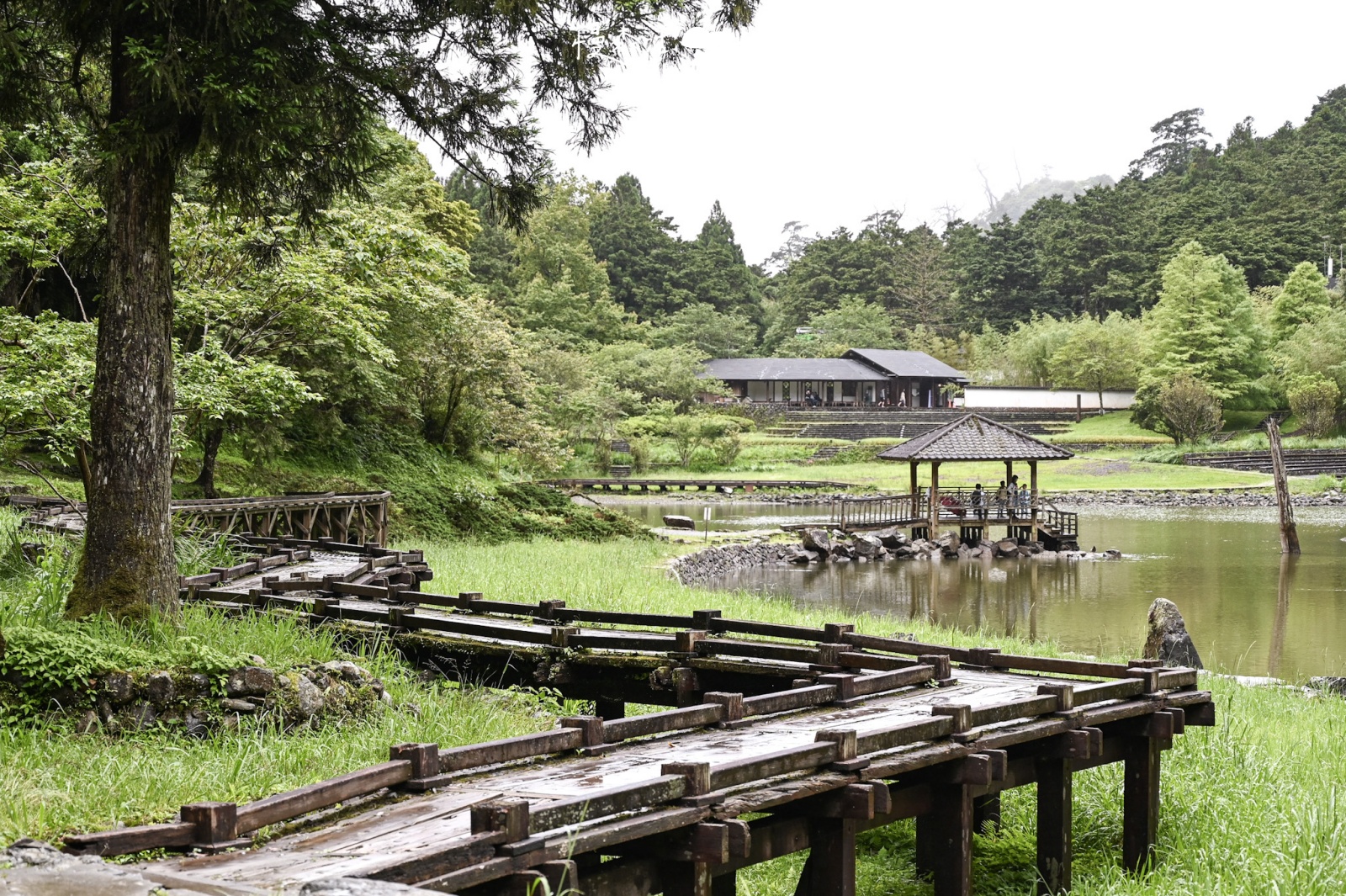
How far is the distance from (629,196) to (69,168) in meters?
73.3

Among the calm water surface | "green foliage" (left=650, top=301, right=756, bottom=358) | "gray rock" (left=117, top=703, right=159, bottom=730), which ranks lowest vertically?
the calm water surface

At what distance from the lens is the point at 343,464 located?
21.6m

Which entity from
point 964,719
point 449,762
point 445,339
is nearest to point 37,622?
point 449,762

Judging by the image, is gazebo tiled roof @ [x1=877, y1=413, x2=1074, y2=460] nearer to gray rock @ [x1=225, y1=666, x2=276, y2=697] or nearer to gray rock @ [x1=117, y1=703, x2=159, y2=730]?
gray rock @ [x1=225, y1=666, x2=276, y2=697]

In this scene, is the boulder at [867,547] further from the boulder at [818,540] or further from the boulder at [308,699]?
the boulder at [308,699]

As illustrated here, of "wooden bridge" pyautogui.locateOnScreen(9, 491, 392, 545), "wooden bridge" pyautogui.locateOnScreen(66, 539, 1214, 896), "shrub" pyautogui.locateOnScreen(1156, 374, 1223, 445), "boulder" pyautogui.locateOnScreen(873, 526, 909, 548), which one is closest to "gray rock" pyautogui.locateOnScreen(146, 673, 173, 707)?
"wooden bridge" pyautogui.locateOnScreen(66, 539, 1214, 896)

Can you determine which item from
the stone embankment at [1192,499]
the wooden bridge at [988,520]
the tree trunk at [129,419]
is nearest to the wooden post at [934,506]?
the wooden bridge at [988,520]

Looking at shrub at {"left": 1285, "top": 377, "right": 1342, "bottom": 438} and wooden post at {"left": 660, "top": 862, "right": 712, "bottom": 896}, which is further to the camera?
shrub at {"left": 1285, "top": 377, "right": 1342, "bottom": 438}

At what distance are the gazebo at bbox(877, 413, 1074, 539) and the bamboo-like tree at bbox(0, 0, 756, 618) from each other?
2137cm

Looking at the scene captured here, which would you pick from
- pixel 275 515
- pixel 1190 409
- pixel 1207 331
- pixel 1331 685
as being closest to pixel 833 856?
pixel 1331 685

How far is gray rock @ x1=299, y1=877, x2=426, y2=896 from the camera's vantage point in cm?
294

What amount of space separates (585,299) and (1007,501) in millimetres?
34235

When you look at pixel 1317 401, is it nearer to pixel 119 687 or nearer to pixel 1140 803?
pixel 1140 803

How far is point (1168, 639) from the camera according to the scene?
12.5m
